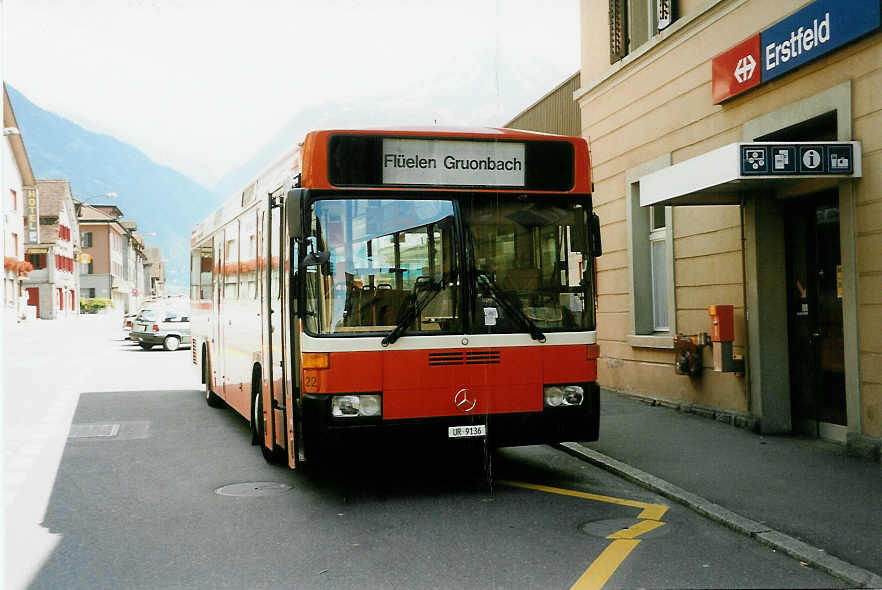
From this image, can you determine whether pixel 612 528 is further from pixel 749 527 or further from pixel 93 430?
pixel 93 430

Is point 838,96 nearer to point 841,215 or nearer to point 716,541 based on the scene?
point 841,215

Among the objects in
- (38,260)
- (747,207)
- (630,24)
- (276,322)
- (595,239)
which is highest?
(38,260)

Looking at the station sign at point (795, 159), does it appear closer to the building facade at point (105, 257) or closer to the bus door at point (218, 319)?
the bus door at point (218, 319)

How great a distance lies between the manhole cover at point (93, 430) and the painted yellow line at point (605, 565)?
7474mm

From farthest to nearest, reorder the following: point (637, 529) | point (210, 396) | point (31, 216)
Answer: point (31, 216)
point (210, 396)
point (637, 529)

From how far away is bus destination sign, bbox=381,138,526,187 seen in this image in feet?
24.0

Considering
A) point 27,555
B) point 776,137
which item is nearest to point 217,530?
point 27,555

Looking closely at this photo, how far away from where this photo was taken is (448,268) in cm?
719

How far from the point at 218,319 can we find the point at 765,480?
7.73m

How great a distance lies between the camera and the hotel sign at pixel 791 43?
852cm

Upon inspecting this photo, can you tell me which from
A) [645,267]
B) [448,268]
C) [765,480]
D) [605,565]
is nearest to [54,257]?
[645,267]

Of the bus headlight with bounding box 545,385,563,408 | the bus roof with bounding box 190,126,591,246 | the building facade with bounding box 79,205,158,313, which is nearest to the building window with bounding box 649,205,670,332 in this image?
the bus roof with bounding box 190,126,591,246

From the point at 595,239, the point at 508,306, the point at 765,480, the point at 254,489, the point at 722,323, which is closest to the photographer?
the point at 508,306

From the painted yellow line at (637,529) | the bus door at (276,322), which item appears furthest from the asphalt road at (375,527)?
the bus door at (276,322)
